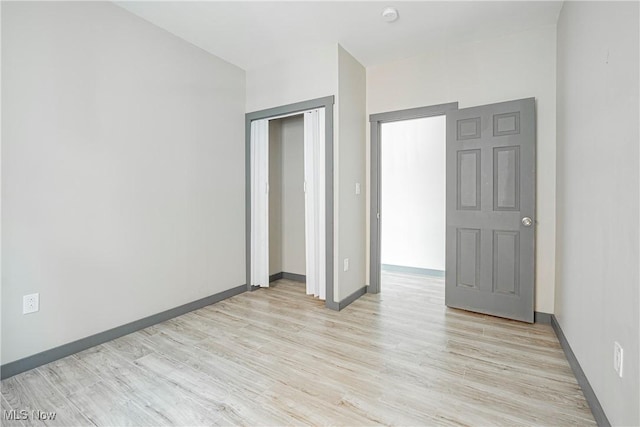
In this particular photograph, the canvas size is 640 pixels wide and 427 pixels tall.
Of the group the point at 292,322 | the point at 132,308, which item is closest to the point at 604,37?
the point at 292,322

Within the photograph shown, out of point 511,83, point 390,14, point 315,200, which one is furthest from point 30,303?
point 511,83

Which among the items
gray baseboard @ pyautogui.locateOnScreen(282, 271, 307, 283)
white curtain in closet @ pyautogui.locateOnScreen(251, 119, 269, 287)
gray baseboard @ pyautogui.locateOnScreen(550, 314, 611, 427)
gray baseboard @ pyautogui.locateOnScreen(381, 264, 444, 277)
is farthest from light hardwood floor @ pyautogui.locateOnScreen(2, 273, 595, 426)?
gray baseboard @ pyautogui.locateOnScreen(381, 264, 444, 277)

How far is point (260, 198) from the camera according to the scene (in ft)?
11.9

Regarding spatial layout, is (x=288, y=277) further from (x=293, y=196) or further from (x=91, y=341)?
(x=91, y=341)

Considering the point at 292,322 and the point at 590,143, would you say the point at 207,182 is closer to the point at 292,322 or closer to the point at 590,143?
the point at 292,322

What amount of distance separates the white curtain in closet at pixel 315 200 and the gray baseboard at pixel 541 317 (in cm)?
195

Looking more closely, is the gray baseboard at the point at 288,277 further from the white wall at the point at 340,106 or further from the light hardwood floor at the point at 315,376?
the light hardwood floor at the point at 315,376

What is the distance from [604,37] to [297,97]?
2406 millimetres

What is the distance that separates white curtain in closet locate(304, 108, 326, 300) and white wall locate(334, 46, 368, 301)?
21 cm

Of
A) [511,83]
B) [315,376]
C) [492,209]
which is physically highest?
[511,83]

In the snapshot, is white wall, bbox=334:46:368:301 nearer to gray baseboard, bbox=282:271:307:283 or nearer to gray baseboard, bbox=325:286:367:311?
gray baseboard, bbox=325:286:367:311

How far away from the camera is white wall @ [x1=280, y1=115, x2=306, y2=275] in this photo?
4.06 meters

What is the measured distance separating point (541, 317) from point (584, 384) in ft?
3.64

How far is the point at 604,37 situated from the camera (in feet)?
5.04
